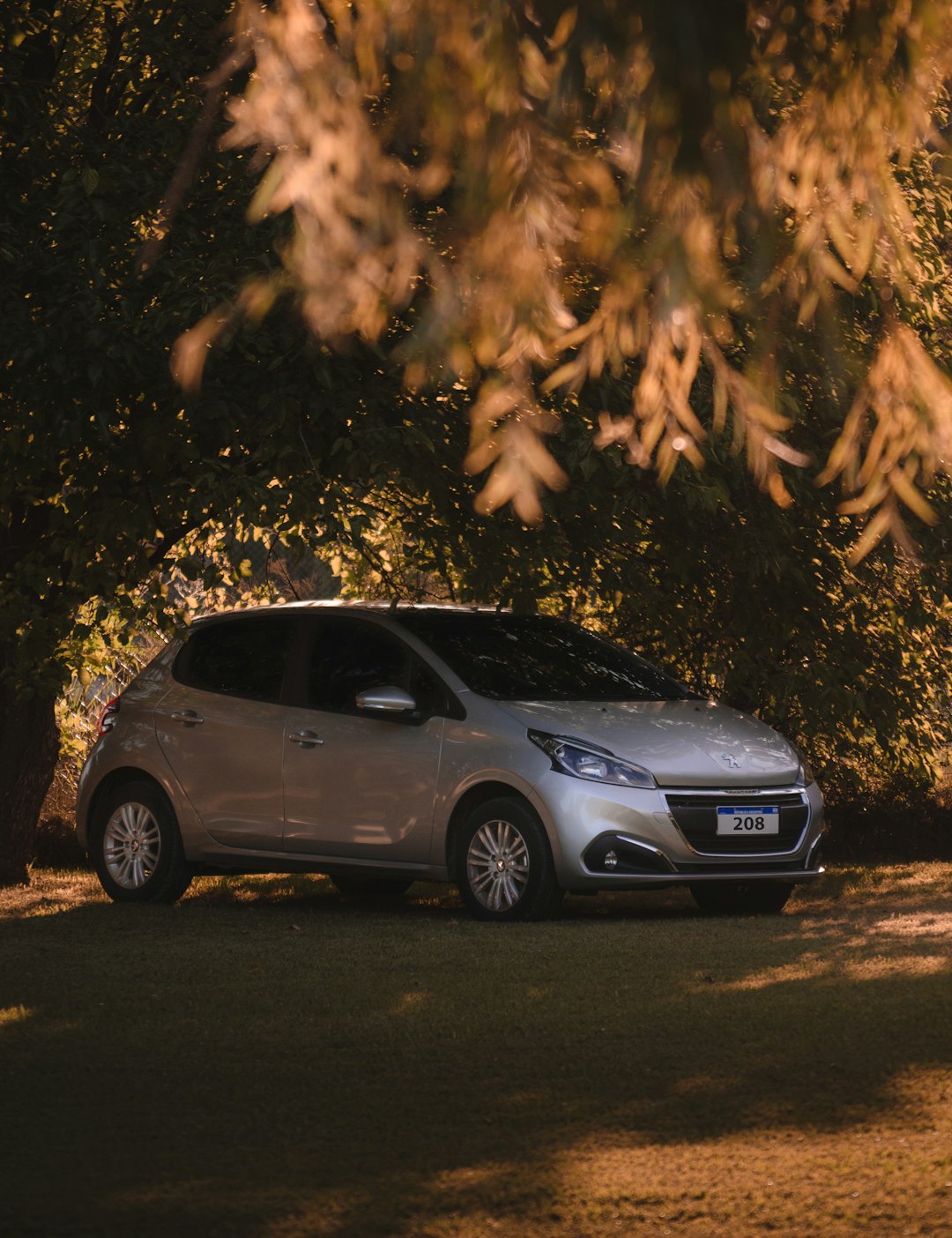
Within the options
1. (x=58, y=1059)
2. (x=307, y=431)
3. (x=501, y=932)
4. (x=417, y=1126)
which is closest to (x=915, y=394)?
(x=417, y=1126)

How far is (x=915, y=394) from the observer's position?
503 cm

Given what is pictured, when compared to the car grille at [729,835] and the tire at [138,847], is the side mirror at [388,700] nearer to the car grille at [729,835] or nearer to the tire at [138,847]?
the car grille at [729,835]

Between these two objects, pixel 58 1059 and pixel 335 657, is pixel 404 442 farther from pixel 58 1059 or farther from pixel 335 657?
pixel 58 1059

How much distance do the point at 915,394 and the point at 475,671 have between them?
7219 millimetres

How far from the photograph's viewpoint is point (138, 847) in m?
13.0

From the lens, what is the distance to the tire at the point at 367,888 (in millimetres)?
14156

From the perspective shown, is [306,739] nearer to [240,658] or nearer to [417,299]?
[240,658]

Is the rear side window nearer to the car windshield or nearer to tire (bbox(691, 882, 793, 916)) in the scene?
the car windshield

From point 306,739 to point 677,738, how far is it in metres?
2.31

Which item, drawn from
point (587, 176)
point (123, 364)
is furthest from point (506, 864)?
point (587, 176)

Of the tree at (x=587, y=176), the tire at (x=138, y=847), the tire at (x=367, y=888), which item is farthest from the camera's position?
the tire at (x=367, y=888)

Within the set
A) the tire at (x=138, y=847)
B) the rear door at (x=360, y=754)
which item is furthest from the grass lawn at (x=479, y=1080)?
the tire at (x=138, y=847)

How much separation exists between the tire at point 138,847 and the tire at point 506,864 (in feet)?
7.41

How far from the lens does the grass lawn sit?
5227 millimetres
